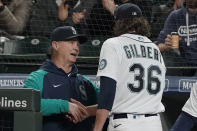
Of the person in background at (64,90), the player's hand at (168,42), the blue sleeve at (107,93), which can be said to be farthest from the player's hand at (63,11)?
the blue sleeve at (107,93)

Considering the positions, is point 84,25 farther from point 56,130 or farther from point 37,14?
point 56,130

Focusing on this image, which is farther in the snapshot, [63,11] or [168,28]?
[63,11]

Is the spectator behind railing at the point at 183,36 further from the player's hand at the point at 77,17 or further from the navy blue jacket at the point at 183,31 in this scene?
the player's hand at the point at 77,17

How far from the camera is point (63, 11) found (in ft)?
23.2

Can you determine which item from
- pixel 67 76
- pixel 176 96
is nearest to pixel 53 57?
pixel 67 76

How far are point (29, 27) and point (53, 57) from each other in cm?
330

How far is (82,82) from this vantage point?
13.0ft

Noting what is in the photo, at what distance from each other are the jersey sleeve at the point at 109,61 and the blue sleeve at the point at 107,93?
0.12 ft

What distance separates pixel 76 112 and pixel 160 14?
369 cm

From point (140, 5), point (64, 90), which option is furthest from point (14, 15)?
point (64, 90)

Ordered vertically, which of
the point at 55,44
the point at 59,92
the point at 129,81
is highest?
the point at 55,44

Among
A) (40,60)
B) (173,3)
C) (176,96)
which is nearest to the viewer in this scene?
(176,96)

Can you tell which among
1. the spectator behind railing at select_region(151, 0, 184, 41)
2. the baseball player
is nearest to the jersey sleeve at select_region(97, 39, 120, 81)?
the baseball player

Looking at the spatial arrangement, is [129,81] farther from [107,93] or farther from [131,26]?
[131,26]
